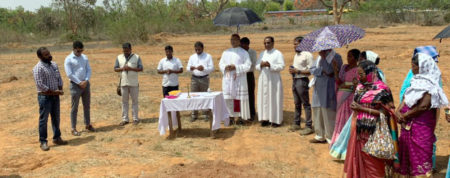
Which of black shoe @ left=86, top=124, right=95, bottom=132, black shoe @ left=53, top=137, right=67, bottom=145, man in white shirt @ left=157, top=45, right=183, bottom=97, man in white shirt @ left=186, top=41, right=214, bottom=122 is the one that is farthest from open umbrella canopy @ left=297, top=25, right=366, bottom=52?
black shoe @ left=86, top=124, right=95, bottom=132

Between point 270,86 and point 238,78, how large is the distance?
0.62 meters

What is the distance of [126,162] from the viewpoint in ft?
18.5

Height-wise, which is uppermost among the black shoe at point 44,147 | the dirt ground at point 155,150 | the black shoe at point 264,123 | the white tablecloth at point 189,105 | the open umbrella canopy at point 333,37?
the open umbrella canopy at point 333,37

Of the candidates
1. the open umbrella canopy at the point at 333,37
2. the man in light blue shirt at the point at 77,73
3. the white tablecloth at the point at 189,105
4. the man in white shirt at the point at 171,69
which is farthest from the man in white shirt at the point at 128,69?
the open umbrella canopy at the point at 333,37

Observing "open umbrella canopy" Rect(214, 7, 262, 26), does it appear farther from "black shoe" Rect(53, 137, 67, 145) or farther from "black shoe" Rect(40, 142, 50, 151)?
"black shoe" Rect(40, 142, 50, 151)

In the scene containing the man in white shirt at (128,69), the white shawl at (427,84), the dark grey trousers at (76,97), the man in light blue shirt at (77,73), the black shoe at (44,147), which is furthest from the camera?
the man in white shirt at (128,69)

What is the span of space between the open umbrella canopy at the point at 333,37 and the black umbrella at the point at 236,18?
2.29 metres

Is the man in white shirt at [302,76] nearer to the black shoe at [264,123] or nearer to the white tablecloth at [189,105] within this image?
the black shoe at [264,123]

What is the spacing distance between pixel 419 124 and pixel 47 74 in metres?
5.32

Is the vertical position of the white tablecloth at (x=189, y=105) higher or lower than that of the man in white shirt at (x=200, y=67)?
lower

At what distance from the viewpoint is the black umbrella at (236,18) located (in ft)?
25.0

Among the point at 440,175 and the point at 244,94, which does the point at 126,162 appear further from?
the point at 440,175

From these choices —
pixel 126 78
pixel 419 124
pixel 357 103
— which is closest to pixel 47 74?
pixel 126 78

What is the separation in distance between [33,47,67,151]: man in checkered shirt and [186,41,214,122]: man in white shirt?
95.8 inches
